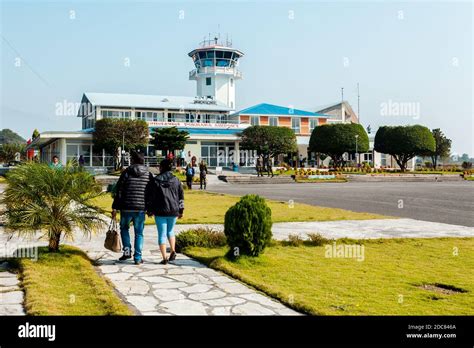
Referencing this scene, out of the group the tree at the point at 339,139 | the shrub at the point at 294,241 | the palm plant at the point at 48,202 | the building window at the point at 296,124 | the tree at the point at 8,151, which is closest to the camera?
the palm plant at the point at 48,202

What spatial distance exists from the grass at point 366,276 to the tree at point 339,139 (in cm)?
4359

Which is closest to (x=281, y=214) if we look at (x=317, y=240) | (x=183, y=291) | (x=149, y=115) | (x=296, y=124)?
(x=317, y=240)

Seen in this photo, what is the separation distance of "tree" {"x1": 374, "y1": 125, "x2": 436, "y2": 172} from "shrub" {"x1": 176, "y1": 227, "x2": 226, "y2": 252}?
4955cm

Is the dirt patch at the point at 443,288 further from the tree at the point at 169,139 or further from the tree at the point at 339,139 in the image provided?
the tree at the point at 339,139

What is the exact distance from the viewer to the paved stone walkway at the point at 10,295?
4992 millimetres

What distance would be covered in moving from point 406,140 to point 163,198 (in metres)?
51.7

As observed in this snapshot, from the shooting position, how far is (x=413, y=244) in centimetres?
920

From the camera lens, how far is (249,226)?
7.16 metres

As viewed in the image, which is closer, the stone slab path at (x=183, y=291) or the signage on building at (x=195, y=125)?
the stone slab path at (x=183, y=291)

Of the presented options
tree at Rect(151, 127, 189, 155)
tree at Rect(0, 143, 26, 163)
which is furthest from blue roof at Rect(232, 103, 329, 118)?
tree at Rect(0, 143, 26, 163)

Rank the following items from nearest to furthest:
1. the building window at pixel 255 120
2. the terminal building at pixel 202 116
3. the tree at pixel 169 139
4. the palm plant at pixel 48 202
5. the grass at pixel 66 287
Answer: the grass at pixel 66 287
the palm plant at pixel 48 202
the tree at pixel 169 139
the terminal building at pixel 202 116
the building window at pixel 255 120

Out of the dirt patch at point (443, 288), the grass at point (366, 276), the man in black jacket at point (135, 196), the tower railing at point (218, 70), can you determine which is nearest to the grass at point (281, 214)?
the grass at point (366, 276)

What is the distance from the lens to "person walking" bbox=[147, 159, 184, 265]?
721 cm
